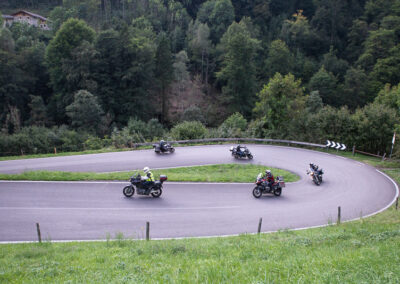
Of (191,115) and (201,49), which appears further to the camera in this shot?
(201,49)

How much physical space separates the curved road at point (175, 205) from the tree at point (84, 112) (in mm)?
20005

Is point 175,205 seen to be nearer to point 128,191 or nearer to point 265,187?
point 128,191

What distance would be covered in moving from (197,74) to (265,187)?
177 ft

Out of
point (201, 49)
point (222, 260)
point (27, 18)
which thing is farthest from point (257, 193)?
point (27, 18)

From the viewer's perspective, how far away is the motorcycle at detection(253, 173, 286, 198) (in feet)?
62.1

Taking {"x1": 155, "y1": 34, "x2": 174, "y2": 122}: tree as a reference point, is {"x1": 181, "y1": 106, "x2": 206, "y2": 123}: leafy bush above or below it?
below

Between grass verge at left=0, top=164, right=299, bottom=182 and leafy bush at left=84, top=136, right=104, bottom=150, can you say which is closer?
grass verge at left=0, top=164, right=299, bottom=182

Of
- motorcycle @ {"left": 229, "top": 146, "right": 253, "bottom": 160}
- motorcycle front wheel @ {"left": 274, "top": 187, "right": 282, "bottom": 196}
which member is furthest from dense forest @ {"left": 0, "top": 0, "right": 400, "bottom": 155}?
motorcycle front wheel @ {"left": 274, "top": 187, "right": 282, "bottom": 196}

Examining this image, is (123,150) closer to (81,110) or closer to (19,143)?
(19,143)

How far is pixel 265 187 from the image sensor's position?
746 inches

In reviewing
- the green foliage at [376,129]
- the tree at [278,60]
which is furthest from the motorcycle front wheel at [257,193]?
the tree at [278,60]

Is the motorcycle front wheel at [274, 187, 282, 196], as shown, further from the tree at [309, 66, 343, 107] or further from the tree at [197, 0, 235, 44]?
the tree at [197, 0, 235, 44]

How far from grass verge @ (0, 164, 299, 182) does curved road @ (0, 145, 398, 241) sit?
60 cm

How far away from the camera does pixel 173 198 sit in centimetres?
1841
